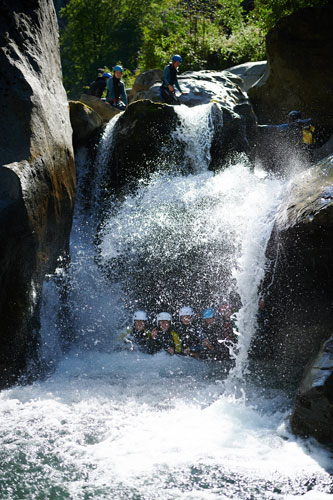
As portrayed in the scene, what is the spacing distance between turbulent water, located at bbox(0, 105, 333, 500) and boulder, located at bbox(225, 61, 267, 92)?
18.6 ft

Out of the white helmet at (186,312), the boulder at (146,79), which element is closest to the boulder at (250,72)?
the boulder at (146,79)

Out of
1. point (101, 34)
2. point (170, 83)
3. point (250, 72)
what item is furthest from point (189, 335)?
point (101, 34)

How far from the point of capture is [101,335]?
754 centimetres

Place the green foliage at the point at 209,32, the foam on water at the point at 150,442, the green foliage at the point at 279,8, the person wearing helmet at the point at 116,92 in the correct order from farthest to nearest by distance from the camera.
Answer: the green foliage at the point at 209,32 → the green foliage at the point at 279,8 → the person wearing helmet at the point at 116,92 → the foam on water at the point at 150,442

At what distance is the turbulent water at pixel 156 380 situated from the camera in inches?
154

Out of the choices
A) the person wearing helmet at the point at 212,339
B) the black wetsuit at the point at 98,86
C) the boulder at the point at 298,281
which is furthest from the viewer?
the black wetsuit at the point at 98,86

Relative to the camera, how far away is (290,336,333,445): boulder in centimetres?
443

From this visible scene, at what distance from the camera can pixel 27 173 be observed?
5.67m

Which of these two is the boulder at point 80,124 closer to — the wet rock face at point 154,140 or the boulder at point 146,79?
the wet rock face at point 154,140

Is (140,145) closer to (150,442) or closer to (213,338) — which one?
(213,338)

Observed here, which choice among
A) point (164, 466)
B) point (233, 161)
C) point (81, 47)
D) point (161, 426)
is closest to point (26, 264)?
point (161, 426)

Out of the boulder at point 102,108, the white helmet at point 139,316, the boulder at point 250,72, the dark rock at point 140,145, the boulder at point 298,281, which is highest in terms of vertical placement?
the boulder at point 250,72

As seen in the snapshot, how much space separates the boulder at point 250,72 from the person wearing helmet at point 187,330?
9114mm

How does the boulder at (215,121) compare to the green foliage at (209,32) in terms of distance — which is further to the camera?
the green foliage at (209,32)
